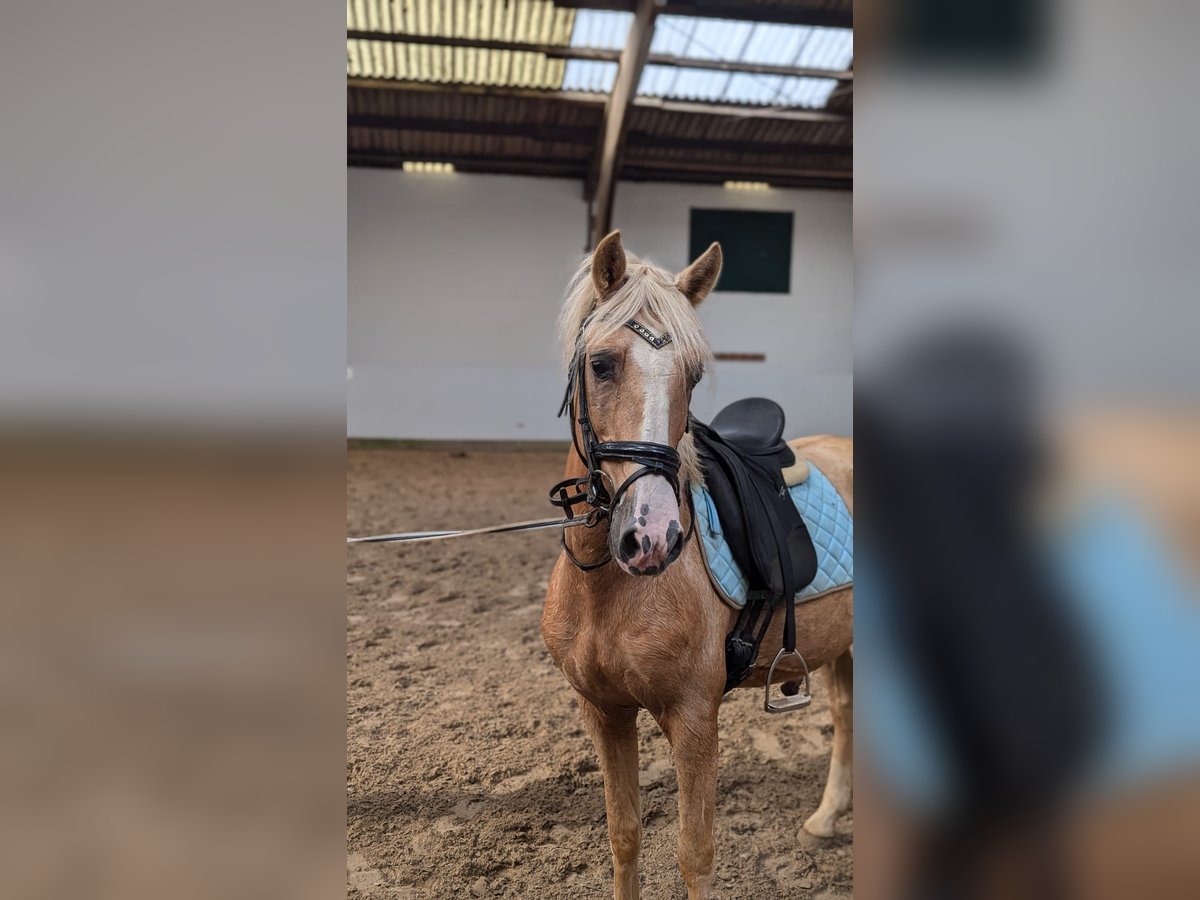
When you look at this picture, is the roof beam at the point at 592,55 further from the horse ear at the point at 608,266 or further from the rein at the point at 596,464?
the rein at the point at 596,464

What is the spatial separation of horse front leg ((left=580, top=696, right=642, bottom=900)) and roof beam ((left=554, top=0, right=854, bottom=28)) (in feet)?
21.8

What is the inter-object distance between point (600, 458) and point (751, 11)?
6.93 m

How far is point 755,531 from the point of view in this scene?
5.41 feet

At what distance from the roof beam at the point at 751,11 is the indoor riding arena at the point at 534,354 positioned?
1.1 inches

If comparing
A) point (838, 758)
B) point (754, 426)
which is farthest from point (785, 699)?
point (754, 426)

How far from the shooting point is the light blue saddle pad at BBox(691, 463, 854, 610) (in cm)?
157

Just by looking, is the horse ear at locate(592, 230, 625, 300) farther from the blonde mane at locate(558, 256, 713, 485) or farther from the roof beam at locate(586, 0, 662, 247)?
the roof beam at locate(586, 0, 662, 247)

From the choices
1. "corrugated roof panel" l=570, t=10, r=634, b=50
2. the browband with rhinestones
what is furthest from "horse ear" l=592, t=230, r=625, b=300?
"corrugated roof panel" l=570, t=10, r=634, b=50
